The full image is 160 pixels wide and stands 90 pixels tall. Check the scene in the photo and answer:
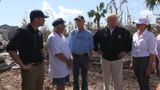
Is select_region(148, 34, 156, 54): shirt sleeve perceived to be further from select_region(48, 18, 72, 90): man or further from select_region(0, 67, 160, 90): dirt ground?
select_region(0, 67, 160, 90): dirt ground

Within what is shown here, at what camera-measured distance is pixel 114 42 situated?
10.3 m

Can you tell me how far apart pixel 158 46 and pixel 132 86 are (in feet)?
10.9

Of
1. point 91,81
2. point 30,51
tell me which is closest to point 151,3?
point 91,81

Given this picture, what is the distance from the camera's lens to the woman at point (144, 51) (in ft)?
32.1

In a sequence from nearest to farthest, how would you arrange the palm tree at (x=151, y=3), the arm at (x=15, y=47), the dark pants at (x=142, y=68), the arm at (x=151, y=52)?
the arm at (x=15, y=47)
the arm at (x=151, y=52)
the dark pants at (x=142, y=68)
the palm tree at (x=151, y=3)

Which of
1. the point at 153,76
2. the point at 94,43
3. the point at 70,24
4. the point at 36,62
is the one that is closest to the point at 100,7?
the point at 70,24

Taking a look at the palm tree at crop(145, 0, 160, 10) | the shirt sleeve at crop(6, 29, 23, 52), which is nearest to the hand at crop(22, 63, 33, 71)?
the shirt sleeve at crop(6, 29, 23, 52)

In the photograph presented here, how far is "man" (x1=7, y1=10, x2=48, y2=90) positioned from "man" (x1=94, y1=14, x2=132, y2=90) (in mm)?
2366

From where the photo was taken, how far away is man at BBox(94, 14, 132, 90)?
10258 millimetres

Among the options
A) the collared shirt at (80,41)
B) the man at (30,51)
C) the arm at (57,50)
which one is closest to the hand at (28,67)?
the man at (30,51)

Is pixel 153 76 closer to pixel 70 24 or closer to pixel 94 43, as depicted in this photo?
pixel 94 43

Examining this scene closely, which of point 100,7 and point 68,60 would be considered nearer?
point 68,60

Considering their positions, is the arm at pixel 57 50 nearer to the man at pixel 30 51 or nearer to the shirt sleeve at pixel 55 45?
the shirt sleeve at pixel 55 45

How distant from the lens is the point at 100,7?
126 feet
